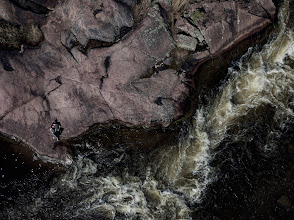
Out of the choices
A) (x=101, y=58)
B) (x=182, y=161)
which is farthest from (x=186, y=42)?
(x=182, y=161)

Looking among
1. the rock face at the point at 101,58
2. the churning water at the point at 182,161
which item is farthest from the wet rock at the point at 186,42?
the churning water at the point at 182,161

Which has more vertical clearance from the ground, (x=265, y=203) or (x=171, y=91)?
(x=171, y=91)

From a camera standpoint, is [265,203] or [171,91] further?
[171,91]

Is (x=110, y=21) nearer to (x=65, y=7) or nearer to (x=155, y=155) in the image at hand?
(x=65, y=7)

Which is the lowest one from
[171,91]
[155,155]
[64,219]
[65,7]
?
[64,219]

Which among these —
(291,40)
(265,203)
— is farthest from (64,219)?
(291,40)

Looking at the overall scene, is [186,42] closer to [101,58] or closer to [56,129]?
[101,58]
